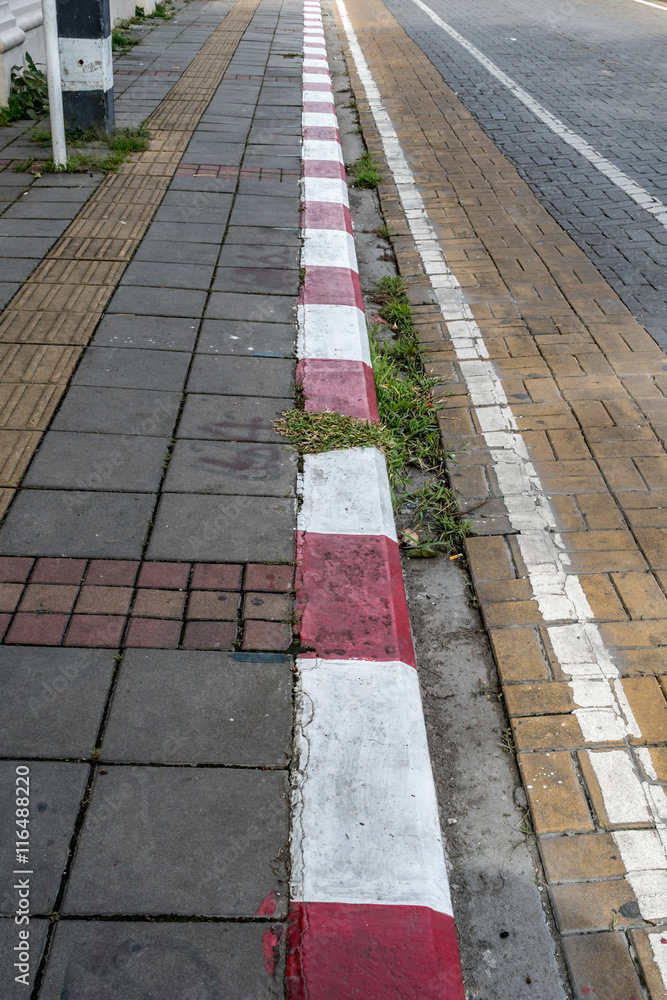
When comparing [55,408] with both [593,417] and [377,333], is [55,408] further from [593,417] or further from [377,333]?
[593,417]

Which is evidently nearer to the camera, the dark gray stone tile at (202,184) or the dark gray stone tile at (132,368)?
the dark gray stone tile at (132,368)

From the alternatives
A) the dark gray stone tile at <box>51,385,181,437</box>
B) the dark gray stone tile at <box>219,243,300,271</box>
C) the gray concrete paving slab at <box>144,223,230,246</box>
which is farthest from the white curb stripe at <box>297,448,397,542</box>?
the gray concrete paving slab at <box>144,223,230,246</box>

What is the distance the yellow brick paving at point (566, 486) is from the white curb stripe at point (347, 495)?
0.37 meters

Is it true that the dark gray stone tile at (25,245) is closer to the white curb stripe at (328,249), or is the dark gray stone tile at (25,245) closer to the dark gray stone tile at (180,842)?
the white curb stripe at (328,249)

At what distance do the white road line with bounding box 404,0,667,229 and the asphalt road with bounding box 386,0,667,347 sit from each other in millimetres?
44

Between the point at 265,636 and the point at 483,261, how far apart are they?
12.5 ft

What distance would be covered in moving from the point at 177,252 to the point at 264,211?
919 millimetres

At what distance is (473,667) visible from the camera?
2.63 metres

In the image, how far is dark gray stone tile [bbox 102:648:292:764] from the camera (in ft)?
6.95

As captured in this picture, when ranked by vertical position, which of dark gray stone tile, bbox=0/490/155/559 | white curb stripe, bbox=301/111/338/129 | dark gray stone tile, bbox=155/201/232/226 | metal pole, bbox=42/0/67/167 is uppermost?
metal pole, bbox=42/0/67/167

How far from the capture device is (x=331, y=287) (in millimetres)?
4598

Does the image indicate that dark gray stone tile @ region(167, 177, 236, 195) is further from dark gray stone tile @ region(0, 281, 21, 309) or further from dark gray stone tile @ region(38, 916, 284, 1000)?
dark gray stone tile @ region(38, 916, 284, 1000)

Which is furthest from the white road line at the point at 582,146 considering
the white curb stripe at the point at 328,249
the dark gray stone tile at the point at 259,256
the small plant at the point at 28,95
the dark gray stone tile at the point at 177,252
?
the small plant at the point at 28,95

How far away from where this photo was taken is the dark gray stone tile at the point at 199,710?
6.95ft
